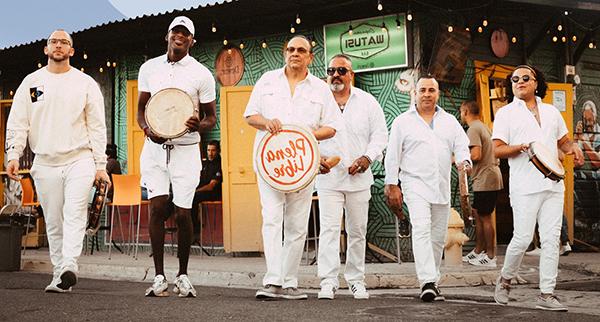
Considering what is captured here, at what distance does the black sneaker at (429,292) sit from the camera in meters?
6.93

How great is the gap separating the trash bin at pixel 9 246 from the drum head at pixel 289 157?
5253mm

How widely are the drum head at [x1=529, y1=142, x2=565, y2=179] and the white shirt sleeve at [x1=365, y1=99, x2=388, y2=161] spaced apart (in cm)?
135

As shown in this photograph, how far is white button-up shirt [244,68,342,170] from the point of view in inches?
278

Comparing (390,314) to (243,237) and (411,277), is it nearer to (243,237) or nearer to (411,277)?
(411,277)

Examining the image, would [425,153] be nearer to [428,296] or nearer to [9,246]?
[428,296]

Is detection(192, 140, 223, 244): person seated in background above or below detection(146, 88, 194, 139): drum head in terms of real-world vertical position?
below

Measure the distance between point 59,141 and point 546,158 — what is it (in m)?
3.85

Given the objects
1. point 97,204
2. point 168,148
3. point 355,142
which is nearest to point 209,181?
point 97,204

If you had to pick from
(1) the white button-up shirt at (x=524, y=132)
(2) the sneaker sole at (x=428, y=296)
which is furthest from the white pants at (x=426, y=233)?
(1) the white button-up shirt at (x=524, y=132)

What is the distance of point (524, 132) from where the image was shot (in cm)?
702

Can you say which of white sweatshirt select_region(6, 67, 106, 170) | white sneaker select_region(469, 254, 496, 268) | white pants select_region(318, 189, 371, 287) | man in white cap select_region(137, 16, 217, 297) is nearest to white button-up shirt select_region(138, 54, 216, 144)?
man in white cap select_region(137, 16, 217, 297)

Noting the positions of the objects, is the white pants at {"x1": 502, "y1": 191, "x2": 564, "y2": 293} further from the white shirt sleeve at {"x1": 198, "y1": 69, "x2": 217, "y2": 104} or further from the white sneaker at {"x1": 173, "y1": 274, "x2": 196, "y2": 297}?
the white shirt sleeve at {"x1": 198, "y1": 69, "x2": 217, "y2": 104}

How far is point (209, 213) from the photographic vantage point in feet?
46.2

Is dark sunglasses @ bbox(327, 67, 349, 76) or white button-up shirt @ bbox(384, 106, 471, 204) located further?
dark sunglasses @ bbox(327, 67, 349, 76)
